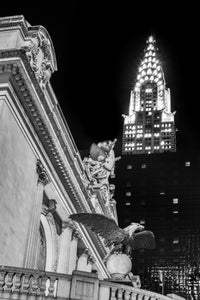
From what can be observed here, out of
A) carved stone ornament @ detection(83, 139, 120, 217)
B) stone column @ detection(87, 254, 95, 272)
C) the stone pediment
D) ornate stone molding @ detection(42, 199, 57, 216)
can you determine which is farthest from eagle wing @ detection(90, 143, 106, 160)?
the stone pediment

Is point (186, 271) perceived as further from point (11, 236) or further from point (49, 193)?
point (11, 236)

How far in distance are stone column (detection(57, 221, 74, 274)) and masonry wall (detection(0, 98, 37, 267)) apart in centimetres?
Answer: 1050

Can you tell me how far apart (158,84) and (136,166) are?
7365 cm

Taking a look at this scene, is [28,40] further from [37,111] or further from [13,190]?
[13,190]

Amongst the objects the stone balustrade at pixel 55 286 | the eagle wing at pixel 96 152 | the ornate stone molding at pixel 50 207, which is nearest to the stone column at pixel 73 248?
the ornate stone molding at pixel 50 207

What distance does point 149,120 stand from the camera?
17712 centimetres

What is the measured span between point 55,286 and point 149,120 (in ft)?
526

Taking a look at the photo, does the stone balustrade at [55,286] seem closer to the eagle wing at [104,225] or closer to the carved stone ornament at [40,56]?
the eagle wing at [104,225]

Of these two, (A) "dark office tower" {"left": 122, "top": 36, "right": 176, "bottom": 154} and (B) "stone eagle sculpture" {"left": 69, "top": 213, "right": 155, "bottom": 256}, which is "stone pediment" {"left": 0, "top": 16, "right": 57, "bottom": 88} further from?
→ (A) "dark office tower" {"left": 122, "top": 36, "right": 176, "bottom": 154}

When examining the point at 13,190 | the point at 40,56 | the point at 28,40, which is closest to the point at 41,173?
the point at 13,190

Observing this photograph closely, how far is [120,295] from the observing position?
19219 millimetres

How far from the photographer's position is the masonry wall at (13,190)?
28406mm

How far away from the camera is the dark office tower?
545 ft

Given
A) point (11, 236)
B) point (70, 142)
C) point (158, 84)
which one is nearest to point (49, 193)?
point (70, 142)
